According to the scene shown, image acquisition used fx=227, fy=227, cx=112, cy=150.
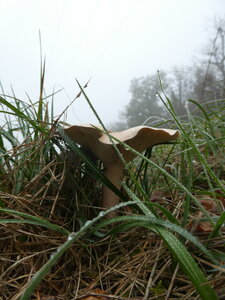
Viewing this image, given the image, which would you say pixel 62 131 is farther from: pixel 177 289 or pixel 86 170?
pixel 177 289

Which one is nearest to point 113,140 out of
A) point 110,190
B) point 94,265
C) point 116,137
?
point 116,137

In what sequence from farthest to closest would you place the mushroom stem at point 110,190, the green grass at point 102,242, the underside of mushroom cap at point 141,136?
the mushroom stem at point 110,190
the underside of mushroom cap at point 141,136
the green grass at point 102,242

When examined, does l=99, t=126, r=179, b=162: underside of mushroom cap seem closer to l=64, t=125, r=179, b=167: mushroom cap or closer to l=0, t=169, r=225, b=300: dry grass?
l=64, t=125, r=179, b=167: mushroom cap

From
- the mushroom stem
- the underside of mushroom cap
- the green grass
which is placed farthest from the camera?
the mushroom stem

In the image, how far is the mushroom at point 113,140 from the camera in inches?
21.2

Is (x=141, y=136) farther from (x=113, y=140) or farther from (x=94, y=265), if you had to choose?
(x=94, y=265)

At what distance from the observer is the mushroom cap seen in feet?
1.76

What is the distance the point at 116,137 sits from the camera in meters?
0.56

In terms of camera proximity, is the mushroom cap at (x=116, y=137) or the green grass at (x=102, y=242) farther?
the mushroom cap at (x=116, y=137)

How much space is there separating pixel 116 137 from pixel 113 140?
0.06 feet

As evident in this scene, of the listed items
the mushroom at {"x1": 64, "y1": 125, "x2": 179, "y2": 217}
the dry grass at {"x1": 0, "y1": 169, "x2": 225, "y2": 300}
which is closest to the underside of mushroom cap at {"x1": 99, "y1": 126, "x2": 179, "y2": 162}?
the mushroom at {"x1": 64, "y1": 125, "x2": 179, "y2": 217}

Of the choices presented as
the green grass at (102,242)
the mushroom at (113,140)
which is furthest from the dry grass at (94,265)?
the mushroom at (113,140)

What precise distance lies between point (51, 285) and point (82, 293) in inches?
2.8

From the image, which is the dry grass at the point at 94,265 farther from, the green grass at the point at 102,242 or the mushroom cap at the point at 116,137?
the mushroom cap at the point at 116,137
